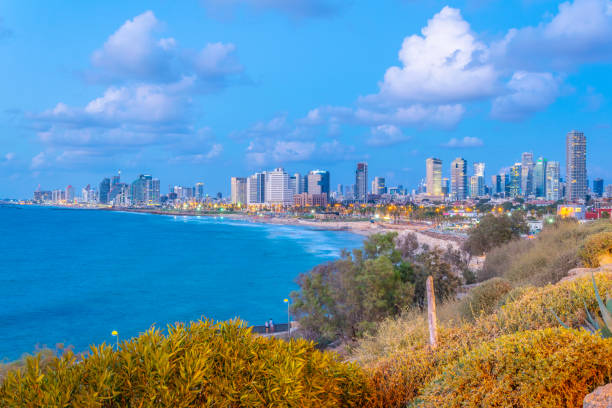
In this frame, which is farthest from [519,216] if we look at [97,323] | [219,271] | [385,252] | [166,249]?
[166,249]

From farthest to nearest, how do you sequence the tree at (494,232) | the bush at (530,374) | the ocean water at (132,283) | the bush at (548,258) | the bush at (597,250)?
1. the tree at (494,232)
2. the ocean water at (132,283)
3. the bush at (548,258)
4. the bush at (597,250)
5. the bush at (530,374)

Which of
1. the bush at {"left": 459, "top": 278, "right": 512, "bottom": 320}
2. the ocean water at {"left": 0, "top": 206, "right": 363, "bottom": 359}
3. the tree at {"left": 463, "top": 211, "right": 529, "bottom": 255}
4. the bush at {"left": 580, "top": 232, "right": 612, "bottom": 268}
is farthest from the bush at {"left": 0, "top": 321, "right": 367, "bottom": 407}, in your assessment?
the tree at {"left": 463, "top": 211, "right": 529, "bottom": 255}

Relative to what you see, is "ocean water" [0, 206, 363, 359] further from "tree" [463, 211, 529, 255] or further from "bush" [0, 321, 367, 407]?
"bush" [0, 321, 367, 407]

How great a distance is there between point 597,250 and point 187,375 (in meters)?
15.4

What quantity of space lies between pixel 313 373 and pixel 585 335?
2.78 m

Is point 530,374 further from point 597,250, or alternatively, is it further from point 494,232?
point 494,232

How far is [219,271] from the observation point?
57.5 meters

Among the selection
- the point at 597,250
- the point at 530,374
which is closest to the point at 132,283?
the point at 597,250

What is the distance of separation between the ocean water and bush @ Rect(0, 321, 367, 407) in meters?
31.9

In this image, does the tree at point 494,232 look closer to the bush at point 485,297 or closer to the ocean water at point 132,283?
the ocean water at point 132,283

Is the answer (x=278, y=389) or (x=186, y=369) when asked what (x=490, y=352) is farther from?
(x=186, y=369)

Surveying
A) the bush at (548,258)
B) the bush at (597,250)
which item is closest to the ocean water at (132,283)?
the bush at (548,258)

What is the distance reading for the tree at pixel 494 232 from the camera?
40094 millimetres

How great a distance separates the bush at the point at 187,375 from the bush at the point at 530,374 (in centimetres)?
113
